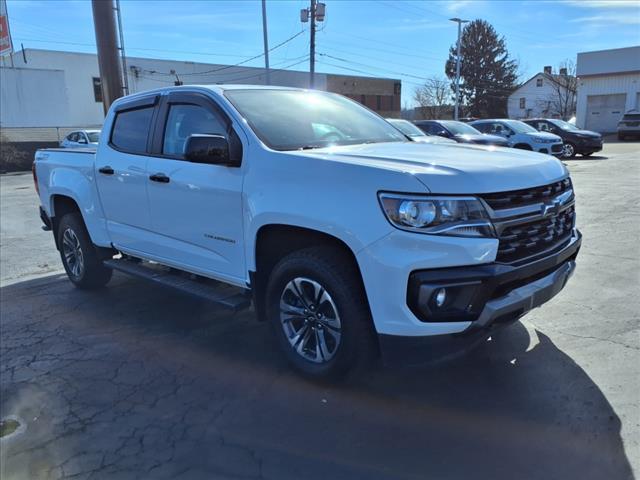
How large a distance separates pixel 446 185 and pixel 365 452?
1504mm

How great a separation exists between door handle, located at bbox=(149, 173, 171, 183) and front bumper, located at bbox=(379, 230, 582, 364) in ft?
7.41

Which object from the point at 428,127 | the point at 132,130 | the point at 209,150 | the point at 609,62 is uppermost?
the point at 609,62

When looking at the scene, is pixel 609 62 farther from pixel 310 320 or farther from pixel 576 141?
pixel 310 320

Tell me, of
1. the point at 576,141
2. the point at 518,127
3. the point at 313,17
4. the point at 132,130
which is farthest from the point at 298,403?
the point at 313,17

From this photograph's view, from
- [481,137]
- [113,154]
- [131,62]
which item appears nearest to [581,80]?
[481,137]

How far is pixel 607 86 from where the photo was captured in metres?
38.1

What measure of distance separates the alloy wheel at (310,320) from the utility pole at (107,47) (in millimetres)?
9005

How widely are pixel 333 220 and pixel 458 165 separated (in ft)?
2.56

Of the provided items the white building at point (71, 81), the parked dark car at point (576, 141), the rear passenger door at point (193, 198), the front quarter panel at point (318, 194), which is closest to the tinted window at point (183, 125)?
the rear passenger door at point (193, 198)

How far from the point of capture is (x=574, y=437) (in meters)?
2.87

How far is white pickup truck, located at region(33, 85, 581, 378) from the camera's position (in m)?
2.81

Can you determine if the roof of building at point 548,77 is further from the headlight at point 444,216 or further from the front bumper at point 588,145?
the headlight at point 444,216

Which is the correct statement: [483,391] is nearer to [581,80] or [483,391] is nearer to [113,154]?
[113,154]

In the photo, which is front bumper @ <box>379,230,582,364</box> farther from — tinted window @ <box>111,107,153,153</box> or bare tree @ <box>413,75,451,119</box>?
bare tree @ <box>413,75,451,119</box>
